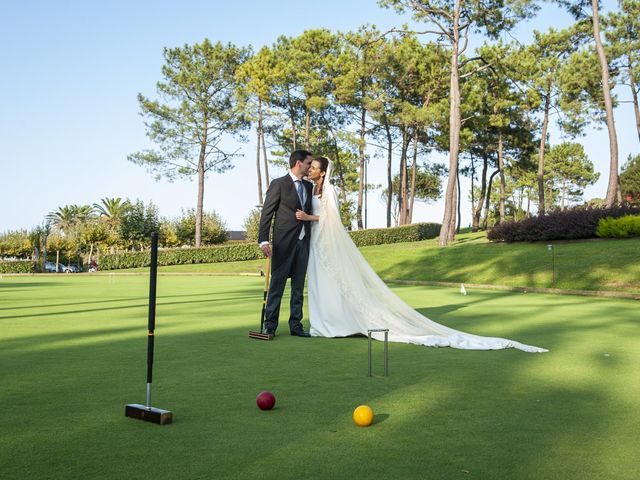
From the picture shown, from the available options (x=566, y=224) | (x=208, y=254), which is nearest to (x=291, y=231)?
(x=566, y=224)

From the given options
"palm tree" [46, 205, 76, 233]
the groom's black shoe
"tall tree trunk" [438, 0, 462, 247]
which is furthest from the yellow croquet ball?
"palm tree" [46, 205, 76, 233]

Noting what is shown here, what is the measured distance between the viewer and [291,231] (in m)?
7.91

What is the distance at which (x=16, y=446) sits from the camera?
315cm

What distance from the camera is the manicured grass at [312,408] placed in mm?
2916

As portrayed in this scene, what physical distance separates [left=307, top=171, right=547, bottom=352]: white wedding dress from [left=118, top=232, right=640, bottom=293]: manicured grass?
33.3 ft

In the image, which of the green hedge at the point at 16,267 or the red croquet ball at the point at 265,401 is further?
the green hedge at the point at 16,267

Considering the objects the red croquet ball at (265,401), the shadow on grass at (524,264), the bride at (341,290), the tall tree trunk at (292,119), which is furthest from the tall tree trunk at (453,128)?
the red croquet ball at (265,401)

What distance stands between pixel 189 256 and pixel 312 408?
38.5 m

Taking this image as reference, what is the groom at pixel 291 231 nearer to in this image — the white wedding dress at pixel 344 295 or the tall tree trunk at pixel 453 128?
the white wedding dress at pixel 344 295

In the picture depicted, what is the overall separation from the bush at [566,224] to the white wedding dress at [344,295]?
16.6 m

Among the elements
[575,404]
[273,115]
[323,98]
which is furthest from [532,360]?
[273,115]

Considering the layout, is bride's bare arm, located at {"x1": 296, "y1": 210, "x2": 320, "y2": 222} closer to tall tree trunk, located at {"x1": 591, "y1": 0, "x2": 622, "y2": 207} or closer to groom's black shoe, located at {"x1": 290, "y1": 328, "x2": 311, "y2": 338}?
groom's black shoe, located at {"x1": 290, "y1": 328, "x2": 311, "y2": 338}

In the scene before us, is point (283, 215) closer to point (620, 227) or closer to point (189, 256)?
Result: point (620, 227)

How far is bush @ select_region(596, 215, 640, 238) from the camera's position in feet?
68.3
